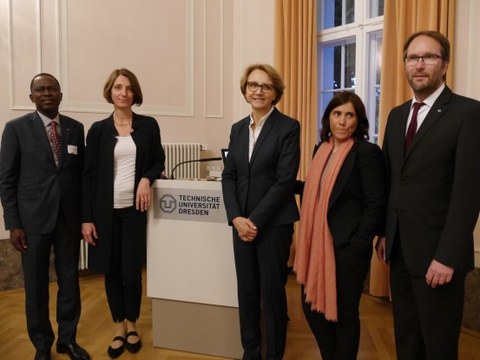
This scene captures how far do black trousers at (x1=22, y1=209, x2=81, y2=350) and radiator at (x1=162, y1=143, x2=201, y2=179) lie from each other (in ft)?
6.56

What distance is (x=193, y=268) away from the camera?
246cm

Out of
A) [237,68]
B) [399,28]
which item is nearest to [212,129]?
[237,68]

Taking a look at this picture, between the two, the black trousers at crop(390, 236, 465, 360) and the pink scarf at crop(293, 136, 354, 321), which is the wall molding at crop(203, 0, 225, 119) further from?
the black trousers at crop(390, 236, 465, 360)

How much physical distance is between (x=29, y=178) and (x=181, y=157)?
7.46 ft

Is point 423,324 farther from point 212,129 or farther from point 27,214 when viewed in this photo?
point 212,129

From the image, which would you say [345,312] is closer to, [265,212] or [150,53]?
[265,212]

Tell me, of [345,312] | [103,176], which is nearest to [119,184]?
[103,176]

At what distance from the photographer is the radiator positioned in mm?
4400

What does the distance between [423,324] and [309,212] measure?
65cm

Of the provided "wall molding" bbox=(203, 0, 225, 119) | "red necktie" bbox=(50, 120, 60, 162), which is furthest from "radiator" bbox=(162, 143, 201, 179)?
"red necktie" bbox=(50, 120, 60, 162)

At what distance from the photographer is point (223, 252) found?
2.40 meters

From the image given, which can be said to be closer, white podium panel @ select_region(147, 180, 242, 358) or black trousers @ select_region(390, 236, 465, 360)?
black trousers @ select_region(390, 236, 465, 360)

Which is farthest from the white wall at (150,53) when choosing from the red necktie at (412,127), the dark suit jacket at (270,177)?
the red necktie at (412,127)

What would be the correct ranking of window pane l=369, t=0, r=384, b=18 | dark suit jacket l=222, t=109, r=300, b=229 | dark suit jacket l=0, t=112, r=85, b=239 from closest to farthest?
dark suit jacket l=222, t=109, r=300, b=229 < dark suit jacket l=0, t=112, r=85, b=239 < window pane l=369, t=0, r=384, b=18
